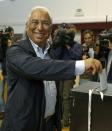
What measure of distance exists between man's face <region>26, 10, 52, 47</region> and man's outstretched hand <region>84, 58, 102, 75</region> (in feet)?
1.24

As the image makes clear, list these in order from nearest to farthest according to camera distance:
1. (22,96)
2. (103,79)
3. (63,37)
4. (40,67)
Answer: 1. (103,79)
2. (40,67)
3. (22,96)
4. (63,37)

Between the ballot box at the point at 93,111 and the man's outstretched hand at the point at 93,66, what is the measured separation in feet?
0.25

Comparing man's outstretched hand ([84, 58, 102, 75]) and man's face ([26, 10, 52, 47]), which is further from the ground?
man's face ([26, 10, 52, 47])

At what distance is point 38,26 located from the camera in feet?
4.40

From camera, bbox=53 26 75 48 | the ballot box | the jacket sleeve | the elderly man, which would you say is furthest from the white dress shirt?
camera, bbox=53 26 75 48

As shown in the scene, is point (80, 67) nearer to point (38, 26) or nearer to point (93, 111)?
point (93, 111)

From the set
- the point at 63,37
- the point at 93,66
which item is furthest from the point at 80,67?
the point at 63,37

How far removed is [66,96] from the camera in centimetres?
360

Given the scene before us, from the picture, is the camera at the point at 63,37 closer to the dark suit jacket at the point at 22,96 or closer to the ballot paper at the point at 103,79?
the dark suit jacket at the point at 22,96

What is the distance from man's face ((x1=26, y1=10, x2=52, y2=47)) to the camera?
1342 millimetres

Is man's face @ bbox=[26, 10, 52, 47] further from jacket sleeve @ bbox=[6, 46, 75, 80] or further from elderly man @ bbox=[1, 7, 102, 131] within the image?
jacket sleeve @ bbox=[6, 46, 75, 80]

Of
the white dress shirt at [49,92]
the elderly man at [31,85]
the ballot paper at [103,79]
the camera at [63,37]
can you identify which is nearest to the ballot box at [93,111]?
the ballot paper at [103,79]

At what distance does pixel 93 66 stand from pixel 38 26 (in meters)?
0.43

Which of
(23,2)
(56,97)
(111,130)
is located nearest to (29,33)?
(56,97)
